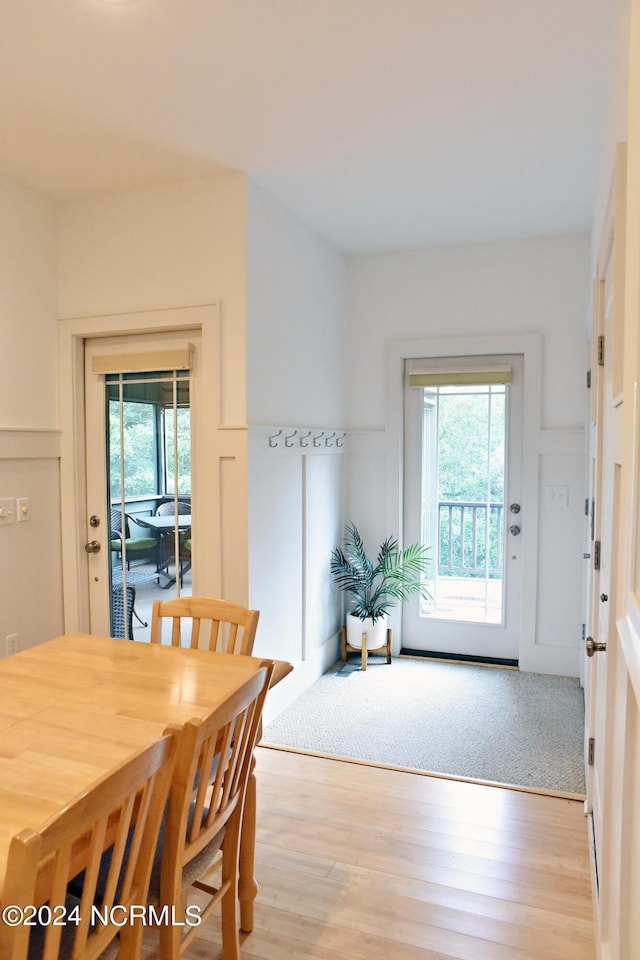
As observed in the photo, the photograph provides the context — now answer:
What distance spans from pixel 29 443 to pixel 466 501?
271 cm

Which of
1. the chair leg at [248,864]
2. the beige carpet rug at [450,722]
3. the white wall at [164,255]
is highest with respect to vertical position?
the white wall at [164,255]

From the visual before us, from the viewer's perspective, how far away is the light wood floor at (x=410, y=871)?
6.23 ft

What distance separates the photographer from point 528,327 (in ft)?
13.5

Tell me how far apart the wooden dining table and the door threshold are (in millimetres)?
2641

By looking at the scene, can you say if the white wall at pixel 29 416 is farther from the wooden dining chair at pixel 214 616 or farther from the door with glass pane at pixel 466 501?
the door with glass pane at pixel 466 501

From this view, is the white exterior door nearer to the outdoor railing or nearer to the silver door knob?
the silver door knob

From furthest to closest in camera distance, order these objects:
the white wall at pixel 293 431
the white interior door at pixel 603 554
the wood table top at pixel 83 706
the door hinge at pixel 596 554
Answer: the white wall at pixel 293 431 < the door hinge at pixel 596 554 < the white interior door at pixel 603 554 < the wood table top at pixel 83 706

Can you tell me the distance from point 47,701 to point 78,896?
18.9 inches

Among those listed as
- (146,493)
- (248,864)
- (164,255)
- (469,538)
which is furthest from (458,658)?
(164,255)

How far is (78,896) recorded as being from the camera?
144cm

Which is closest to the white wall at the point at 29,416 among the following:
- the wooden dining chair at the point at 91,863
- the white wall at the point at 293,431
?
the white wall at the point at 293,431

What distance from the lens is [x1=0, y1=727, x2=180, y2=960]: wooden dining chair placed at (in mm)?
943

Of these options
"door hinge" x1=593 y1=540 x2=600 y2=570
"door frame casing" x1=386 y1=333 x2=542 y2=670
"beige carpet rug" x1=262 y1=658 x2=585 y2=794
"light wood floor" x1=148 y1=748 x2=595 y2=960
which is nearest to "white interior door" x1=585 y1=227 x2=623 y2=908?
"door hinge" x1=593 y1=540 x2=600 y2=570

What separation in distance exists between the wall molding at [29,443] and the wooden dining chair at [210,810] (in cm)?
206
